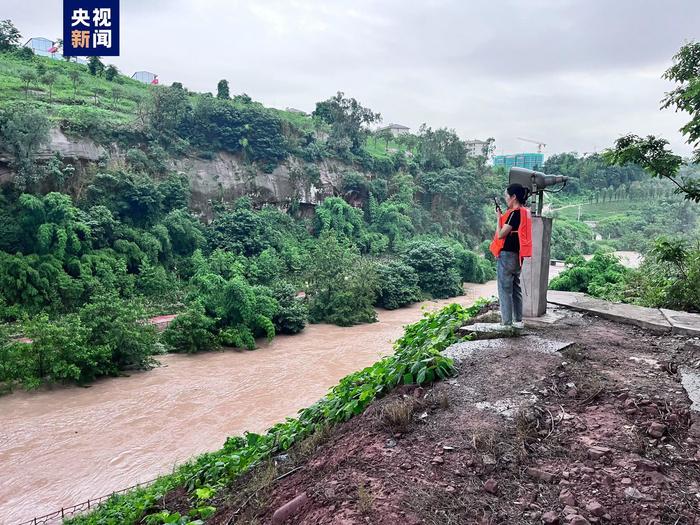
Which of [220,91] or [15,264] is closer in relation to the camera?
[15,264]

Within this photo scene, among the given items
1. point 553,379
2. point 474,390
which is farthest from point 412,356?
point 553,379

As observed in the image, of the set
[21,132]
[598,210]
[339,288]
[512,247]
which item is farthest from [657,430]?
[598,210]

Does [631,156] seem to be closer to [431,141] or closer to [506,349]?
[506,349]

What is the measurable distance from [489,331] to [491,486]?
1.90 meters

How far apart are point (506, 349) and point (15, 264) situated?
50.4ft

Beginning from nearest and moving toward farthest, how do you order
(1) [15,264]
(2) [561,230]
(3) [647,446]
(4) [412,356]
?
1. (3) [647,446]
2. (4) [412,356]
3. (1) [15,264]
4. (2) [561,230]

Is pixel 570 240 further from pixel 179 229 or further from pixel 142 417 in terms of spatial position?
pixel 142 417

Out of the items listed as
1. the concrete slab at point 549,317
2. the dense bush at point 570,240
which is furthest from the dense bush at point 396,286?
the concrete slab at point 549,317

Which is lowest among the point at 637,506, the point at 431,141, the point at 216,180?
the point at 637,506

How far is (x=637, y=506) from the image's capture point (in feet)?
5.50

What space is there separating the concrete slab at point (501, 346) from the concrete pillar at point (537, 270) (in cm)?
78

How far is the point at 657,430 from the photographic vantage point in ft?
6.96

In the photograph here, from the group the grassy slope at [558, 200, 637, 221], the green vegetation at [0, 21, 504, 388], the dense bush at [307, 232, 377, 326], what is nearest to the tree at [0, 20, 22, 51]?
the green vegetation at [0, 21, 504, 388]

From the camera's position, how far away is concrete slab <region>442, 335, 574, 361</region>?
3.20 metres
